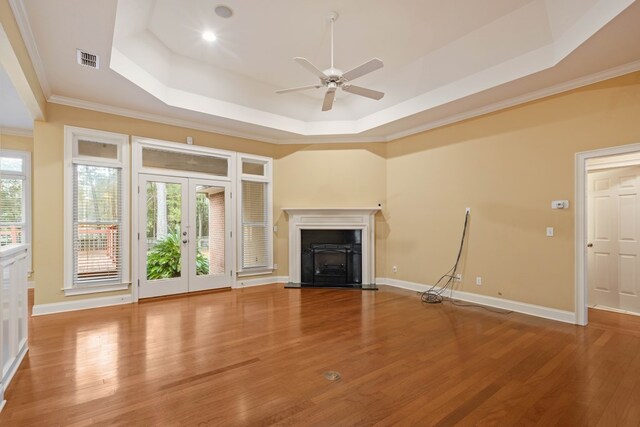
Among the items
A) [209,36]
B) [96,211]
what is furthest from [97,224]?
[209,36]


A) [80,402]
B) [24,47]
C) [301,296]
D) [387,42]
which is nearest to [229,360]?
[80,402]

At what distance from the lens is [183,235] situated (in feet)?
18.3

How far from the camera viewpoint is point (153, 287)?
527 centimetres

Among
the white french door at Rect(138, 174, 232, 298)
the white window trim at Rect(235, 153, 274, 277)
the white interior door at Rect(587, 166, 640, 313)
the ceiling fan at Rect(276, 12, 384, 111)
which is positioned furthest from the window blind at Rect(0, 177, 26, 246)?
the white interior door at Rect(587, 166, 640, 313)

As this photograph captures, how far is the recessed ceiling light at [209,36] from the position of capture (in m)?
4.04

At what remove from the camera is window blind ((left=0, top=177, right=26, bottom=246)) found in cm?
616

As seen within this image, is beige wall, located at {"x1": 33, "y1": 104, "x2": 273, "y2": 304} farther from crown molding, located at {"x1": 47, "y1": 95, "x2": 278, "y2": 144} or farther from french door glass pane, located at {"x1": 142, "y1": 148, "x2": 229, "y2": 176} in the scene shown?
french door glass pane, located at {"x1": 142, "y1": 148, "x2": 229, "y2": 176}

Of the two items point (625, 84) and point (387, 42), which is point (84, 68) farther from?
point (625, 84)

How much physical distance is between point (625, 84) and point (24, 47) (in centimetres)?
652

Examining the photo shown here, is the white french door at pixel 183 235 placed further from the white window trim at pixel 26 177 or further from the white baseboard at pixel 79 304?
the white window trim at pixel 26 177

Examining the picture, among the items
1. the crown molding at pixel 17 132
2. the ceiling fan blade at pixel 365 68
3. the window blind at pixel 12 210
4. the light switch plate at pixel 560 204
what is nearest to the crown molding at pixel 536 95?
the light switch plate at pixel 560 204

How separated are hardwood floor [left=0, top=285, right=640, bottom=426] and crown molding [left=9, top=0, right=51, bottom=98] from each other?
10.1 ft

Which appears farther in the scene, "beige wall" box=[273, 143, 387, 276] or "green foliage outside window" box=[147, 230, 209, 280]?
"beige wall" box=[273, 143, 387, 276]

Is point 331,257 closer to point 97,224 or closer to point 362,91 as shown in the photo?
point 362,91
